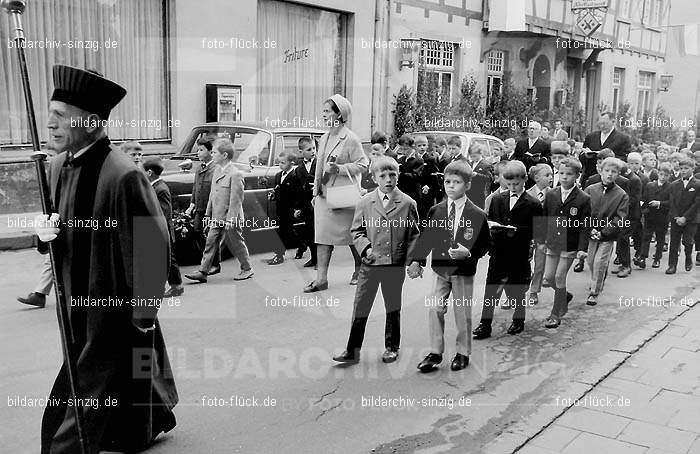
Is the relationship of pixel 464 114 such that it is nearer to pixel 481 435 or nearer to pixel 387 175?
pixel 387 175

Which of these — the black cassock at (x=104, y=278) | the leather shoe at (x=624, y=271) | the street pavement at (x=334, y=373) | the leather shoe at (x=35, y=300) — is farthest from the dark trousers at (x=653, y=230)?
the black cassock at (x=104, y=278)

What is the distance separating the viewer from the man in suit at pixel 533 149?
38.3 feet

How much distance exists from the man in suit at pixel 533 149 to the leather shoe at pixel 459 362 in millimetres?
6355

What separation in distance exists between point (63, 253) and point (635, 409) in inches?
148

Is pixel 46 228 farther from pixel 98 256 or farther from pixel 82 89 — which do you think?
pixel 82 89

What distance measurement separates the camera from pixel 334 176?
25.9 feet

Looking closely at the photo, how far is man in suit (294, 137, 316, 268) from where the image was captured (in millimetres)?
9477

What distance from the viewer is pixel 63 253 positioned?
12.4 feet

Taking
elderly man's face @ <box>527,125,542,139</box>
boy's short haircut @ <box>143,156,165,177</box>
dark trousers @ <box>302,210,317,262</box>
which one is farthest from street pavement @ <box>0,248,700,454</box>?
elderly man's face @ <box>527,125,542,139</box>

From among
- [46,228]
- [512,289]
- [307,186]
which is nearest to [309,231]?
[307,186]

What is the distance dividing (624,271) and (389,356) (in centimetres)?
493

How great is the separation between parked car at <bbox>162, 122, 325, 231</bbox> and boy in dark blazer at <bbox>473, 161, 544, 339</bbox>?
384cm

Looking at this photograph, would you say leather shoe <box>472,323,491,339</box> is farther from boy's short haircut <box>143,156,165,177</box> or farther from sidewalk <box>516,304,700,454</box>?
boy's short haircut <box>143,156,165,177</box>

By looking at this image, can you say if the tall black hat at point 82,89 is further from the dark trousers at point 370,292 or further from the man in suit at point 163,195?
the man in suit at point 163,195
